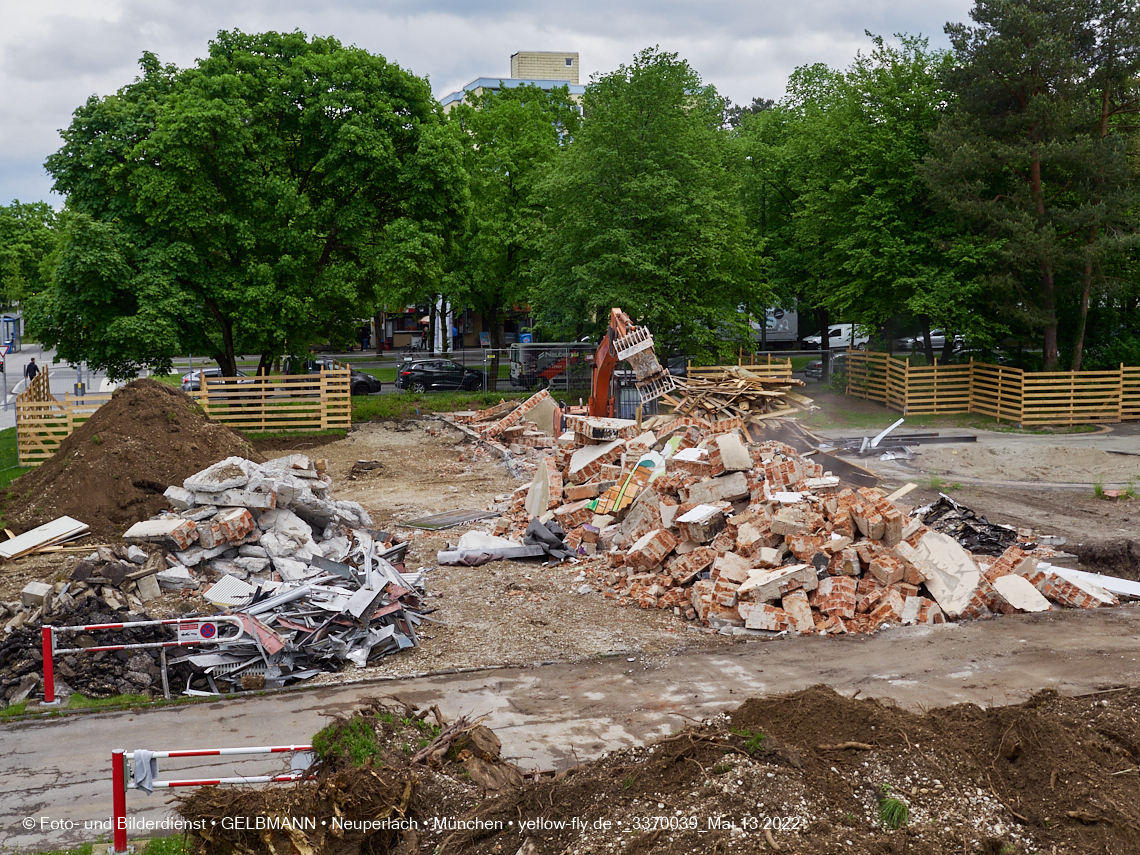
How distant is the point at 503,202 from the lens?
41.0 m

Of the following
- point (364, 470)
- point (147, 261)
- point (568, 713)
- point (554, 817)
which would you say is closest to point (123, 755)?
point (554, 817)

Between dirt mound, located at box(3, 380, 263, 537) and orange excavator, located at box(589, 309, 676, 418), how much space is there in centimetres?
810

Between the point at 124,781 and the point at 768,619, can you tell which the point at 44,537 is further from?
the point at 768,619

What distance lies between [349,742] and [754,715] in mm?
3137

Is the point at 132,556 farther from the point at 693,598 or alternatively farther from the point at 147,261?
the point at 147,261

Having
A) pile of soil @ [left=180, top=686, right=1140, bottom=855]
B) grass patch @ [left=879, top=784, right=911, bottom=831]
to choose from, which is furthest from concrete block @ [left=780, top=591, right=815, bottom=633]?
grass patch @ [left=879, top=784, right=911, bottom=831]

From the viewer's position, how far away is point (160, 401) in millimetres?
17828

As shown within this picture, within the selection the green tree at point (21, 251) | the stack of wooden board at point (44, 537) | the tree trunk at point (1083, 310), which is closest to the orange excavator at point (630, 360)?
the stack of wooden board at point (44, 537)

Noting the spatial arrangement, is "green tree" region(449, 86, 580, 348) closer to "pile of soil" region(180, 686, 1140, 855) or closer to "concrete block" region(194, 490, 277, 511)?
"concrete block" region(194, 490, 277, 511)

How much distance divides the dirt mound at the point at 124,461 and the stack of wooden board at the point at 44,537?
31 centimetres

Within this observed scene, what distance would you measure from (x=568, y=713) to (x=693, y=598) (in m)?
3.48

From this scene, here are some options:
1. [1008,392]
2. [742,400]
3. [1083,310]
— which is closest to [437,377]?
[742,400]

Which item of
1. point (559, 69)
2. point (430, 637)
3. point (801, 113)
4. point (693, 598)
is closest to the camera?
point (430, 637)

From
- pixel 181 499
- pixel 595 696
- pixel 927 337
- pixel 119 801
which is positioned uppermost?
pixel 927 337
